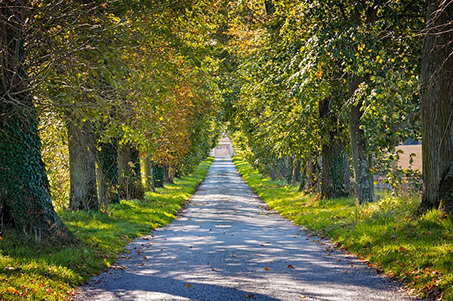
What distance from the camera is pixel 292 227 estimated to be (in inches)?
651

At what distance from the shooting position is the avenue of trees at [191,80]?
10219mm

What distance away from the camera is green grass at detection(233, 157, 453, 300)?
24.5 ft

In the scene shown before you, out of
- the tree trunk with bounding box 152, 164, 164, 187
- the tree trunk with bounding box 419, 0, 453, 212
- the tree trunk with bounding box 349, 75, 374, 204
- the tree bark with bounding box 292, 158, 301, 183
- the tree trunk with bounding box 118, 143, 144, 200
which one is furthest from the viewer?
the tree trunk with bounding box 152, 164, 164, 187

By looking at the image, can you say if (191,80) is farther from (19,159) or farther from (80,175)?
(19,159)

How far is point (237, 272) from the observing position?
29.5 feet

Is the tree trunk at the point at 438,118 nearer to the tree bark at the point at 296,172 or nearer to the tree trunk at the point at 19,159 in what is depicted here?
the tree trunk at the point at 19,159

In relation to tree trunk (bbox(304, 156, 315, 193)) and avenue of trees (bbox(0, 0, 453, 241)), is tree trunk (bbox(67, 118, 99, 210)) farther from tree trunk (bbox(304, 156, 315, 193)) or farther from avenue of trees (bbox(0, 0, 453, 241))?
tree trunk (bbox(304, 156, 315, 193))

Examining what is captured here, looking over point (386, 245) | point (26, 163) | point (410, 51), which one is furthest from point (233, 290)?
point (410, 51)

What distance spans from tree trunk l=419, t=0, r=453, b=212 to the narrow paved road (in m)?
2.26

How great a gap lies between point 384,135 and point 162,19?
23.8 ft

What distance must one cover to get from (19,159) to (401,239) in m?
7.43

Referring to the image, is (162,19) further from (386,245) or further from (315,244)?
(386,245)

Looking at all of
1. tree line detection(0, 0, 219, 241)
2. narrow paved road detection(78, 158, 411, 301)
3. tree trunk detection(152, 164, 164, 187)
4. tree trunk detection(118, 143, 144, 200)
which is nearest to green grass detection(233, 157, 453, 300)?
narrow paved road detection(78, 158, 411, 301)

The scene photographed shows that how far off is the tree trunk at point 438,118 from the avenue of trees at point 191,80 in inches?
0.8
